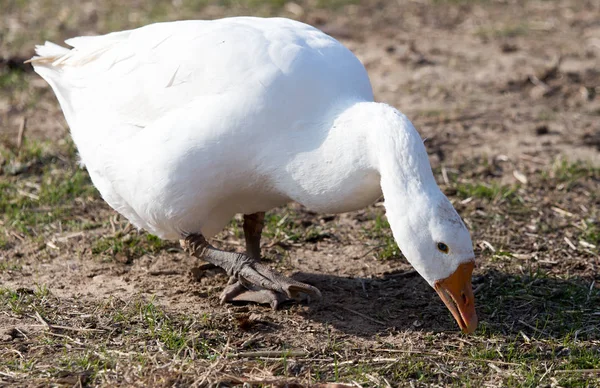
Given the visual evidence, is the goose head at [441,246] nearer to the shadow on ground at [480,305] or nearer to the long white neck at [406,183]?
the long white neck at [406,183]

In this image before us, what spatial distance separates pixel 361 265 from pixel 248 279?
1.03m

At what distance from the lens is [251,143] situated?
14.1 ft

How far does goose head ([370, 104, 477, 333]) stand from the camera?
4.03 metres

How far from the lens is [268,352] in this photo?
4223 mm

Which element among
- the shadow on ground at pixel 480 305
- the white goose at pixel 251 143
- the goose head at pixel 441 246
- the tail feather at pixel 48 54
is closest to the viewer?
the goose head at pixel 441 246

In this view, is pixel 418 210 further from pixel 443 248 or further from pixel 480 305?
pixel 480 305

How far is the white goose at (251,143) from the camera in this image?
4.12m

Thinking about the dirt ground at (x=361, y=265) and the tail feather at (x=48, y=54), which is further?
the tail feather at (x=48, y=54)

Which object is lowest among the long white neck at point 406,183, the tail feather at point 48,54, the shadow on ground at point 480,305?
the shadow on ground at point 480,305

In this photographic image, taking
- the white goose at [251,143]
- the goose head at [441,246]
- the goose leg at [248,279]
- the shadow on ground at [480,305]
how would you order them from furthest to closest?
the shadow on ground at [480,305] → the goose leg at [248,279] → the white goose at [251,143] → the goose head at [441,246]

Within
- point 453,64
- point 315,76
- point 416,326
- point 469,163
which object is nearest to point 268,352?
point 416,326

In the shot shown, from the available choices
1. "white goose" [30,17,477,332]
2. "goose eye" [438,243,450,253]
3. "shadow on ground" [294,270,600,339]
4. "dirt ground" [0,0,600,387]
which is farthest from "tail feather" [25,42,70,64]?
"goose eye" [438,243,450,253]

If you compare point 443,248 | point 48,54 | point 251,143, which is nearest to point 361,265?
point 443,248

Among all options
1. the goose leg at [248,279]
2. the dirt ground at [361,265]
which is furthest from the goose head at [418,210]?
the goose leg at [248,279]
